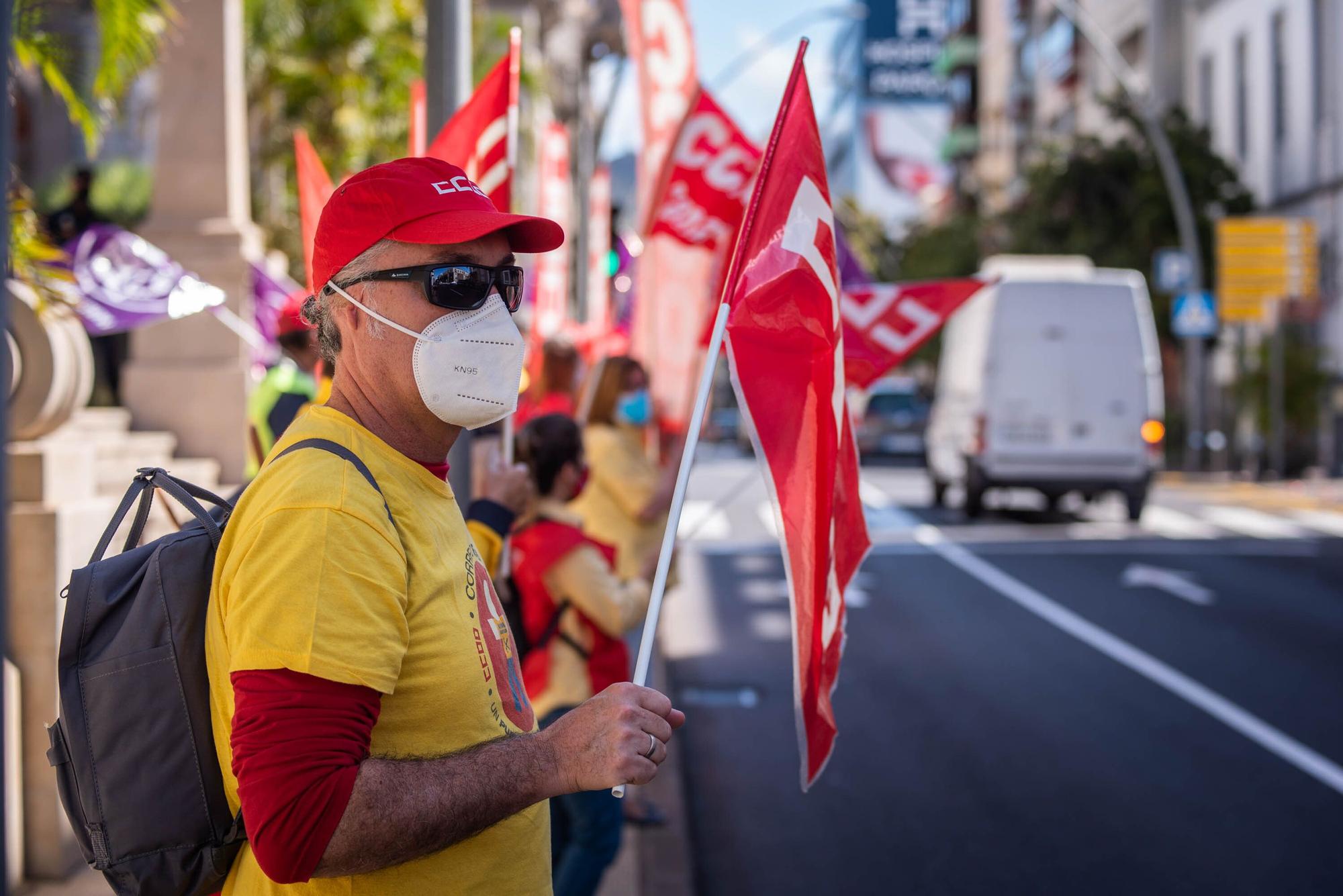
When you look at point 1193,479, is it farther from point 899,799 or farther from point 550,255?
point 899,799

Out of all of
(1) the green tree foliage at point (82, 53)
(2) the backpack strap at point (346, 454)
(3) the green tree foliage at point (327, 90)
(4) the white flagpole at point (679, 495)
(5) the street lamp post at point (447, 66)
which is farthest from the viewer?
(3) the green tree foliage at point (327, 90)

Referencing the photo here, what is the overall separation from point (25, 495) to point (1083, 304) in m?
15.8

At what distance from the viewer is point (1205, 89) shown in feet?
128

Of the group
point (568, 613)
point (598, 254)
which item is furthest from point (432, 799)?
point (598, 254)

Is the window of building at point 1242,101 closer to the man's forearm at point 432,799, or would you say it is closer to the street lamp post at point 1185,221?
the street lamp post at point 1185,221

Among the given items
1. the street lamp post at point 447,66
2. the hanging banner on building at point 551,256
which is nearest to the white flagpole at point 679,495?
the street lamp post at point 447,66

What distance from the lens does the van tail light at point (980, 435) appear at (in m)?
18.8

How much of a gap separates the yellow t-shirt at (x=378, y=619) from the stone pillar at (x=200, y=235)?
674 centimetres

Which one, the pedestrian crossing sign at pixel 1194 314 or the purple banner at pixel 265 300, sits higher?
the pedestrian crossing sign at pixel 1194 314

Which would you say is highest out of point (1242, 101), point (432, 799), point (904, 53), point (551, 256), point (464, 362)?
point (904, 53)

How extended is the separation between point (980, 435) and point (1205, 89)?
2482 centimetres

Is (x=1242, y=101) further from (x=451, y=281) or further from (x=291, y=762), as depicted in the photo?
(x=291, y=762)

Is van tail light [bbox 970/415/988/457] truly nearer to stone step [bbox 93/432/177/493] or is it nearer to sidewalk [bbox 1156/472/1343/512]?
sidewalk [bbox 1156/472/1343/512]

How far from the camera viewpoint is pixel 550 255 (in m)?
10.9
